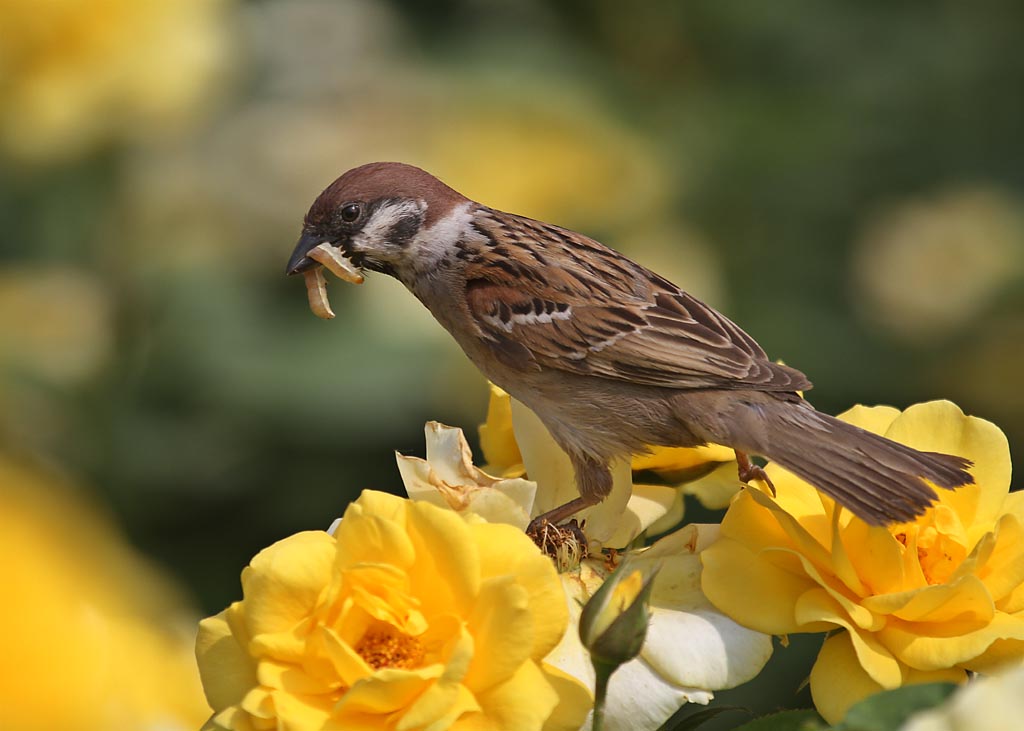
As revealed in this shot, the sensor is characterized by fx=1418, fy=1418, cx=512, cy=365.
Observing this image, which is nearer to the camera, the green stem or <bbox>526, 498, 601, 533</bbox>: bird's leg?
the green stem

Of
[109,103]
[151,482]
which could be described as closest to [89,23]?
[109,103]

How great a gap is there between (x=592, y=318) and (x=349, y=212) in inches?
18.4

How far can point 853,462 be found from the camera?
5.90 feet

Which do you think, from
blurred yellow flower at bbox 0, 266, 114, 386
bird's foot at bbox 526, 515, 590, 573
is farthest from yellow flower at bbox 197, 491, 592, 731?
blurred yellow flower at bbox 0, 266, 114, 386

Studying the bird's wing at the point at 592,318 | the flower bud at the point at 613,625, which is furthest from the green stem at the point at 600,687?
the bird's wing at the point at 592,318

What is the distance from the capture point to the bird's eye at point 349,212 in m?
2.46

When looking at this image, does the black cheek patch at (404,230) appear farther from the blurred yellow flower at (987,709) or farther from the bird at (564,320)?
the blurred yellow flower at (987,709)

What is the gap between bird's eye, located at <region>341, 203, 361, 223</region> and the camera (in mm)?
2459

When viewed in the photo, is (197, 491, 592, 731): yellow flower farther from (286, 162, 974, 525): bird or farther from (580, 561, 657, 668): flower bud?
(286, 162, 974, 525): bird

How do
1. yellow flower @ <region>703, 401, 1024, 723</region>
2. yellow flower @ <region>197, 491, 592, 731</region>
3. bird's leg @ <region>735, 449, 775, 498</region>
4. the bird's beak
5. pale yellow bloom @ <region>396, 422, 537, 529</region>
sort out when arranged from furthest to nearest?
1. the bird's beak
2. bird's leg @ <region>735, 449, 775, 498</region>
3. pale yellow bloom @ <region>396, 422, 537, 529</region>
4. yellow flower @ <region>703, 401, 1024, 723</region>
5. yellow flower @ <region>197, 491, 592, 731</region>

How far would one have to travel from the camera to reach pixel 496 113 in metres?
4.46

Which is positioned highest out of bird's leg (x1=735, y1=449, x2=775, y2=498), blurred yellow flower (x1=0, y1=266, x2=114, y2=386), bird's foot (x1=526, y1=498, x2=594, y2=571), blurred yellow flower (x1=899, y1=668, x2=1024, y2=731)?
blurred yellow flower (x1=899, y1=668, x2=1024, y2=731)

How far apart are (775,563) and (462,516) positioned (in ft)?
1.09

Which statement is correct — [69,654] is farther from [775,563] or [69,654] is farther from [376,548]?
[775,563]
